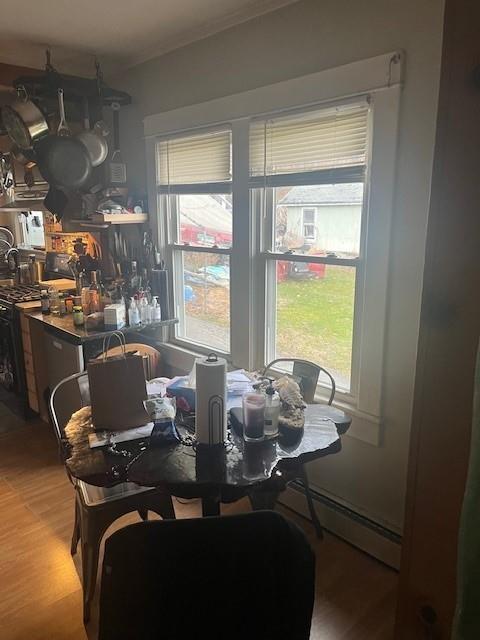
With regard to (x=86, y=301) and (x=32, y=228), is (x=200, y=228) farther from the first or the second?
(x=32, y=228)

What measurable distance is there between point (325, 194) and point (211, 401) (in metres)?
1.19

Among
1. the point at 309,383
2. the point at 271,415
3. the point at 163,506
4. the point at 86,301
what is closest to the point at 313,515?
the point at 309,383

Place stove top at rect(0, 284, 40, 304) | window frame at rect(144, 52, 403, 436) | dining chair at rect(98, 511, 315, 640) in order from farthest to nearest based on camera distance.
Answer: stove top at rect(0, 284, 40, 304) → window frame at rect(144, 52, 403, 436) → dining chair at rect(98, 511, 315, 640)

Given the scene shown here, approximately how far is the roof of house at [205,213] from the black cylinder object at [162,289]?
1.25 feet

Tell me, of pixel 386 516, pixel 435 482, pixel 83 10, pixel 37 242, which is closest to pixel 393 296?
pixel 386 516

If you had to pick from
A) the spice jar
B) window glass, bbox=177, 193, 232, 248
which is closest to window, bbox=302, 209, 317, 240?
window glass, bbox=177, 193, 232, 248

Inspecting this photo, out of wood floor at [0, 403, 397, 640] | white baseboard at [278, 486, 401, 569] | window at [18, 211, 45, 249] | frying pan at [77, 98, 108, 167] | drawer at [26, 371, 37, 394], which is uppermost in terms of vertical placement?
frying pan at [77, 98, 108, 167]

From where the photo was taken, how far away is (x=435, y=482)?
2.67ft

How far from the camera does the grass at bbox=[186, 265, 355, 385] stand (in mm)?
2322

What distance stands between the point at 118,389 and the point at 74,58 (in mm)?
2479

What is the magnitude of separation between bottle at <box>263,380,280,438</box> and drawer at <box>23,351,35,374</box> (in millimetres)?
2324

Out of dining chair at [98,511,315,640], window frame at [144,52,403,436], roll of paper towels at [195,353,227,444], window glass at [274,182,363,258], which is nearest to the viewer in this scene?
dining chair at [98,511,315,640]

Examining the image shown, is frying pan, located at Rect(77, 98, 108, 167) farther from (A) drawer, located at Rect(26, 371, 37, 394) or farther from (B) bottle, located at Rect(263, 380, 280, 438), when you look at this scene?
(B) bottle, located at Rect(263, 380, 280, 438)

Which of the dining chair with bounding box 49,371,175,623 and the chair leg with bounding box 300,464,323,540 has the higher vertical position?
the dining chair with bounding box 49,371,175,623
